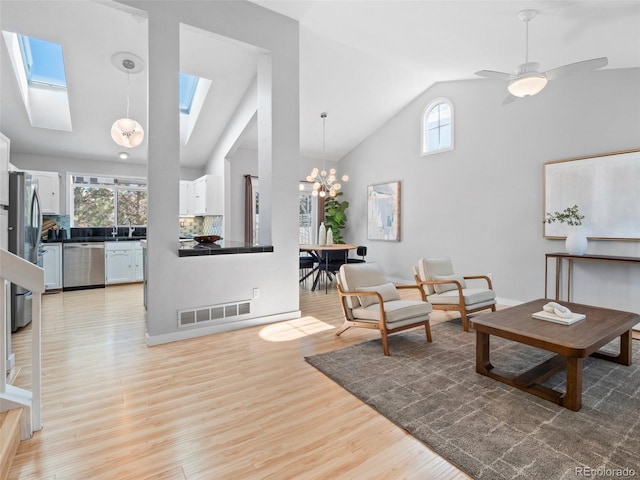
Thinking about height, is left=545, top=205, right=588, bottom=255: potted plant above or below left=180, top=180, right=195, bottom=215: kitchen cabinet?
below

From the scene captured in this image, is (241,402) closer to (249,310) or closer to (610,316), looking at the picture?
(249,310)

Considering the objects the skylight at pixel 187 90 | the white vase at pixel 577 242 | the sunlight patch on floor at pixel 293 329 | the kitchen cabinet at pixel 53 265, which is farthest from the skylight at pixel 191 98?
the white vase at pixel 577 242

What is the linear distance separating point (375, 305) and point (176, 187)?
2.43 meters

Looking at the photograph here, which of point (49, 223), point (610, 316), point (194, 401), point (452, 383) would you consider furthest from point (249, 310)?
point (49, 223)

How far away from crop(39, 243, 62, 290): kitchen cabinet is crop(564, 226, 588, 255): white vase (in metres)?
7.98

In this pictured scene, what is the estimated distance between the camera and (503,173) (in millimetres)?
Answer: 5148

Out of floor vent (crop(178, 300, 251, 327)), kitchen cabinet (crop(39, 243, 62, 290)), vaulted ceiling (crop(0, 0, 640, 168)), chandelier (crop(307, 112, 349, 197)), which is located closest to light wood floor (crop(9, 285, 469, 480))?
floor vent (crop(178, 300, 251, 327))

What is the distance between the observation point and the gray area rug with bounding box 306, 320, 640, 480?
171 centimetres

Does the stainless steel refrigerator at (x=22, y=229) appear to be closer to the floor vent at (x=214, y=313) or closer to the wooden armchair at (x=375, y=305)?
the floor vent at (x=214, y=313)

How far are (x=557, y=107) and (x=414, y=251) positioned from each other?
10.5 ft

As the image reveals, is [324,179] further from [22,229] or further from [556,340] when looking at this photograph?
[556,340]

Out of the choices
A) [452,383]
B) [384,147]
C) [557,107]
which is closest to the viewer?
[452,383]

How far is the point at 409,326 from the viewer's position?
11.0ft

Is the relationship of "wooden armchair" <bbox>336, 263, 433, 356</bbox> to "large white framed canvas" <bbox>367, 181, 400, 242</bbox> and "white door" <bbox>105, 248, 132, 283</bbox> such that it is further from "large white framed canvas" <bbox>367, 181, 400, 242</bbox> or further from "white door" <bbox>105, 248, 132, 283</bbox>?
"white door" <bbox>105, 248, 132, 283</bbox>
